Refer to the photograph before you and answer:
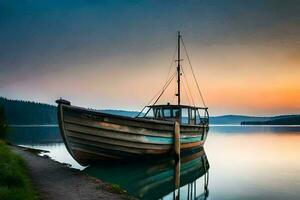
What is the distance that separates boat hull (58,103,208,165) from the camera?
19.1 metres

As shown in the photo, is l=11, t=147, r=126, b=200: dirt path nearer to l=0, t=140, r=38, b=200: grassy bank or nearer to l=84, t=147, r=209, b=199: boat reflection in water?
l=0, t=140, r=38, b=200: grassy bank

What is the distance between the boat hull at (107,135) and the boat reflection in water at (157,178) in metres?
0.84

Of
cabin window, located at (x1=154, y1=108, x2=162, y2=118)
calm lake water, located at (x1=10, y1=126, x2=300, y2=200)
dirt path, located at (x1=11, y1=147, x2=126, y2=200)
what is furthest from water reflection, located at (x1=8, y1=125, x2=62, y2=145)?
dirt path, located at (x1=11, y1=147, x2=126, y2=200)

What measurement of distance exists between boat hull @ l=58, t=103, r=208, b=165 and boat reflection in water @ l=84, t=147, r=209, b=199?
0.84 meters

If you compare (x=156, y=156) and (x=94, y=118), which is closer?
(x=94, y=118)

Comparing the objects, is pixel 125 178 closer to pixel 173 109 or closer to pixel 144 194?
pixel 144 194

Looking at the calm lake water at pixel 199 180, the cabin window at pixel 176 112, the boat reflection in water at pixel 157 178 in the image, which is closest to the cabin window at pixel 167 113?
the cabin window at pixel 176 112

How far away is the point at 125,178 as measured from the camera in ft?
64.2

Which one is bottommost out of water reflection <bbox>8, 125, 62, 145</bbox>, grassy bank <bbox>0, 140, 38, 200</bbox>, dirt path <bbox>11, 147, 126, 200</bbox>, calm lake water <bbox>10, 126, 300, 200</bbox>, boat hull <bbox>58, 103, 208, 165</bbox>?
water reflection <bbox>8, 125, 62, 145</bbox>

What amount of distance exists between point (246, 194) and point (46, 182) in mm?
9384

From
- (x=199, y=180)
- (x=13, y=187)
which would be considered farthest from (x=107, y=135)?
(x=13, y=187)

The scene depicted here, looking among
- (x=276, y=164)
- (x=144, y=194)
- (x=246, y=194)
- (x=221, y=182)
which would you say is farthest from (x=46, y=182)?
(x=276, y=164)

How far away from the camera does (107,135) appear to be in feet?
65.7

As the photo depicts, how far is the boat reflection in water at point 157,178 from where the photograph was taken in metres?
16.9
